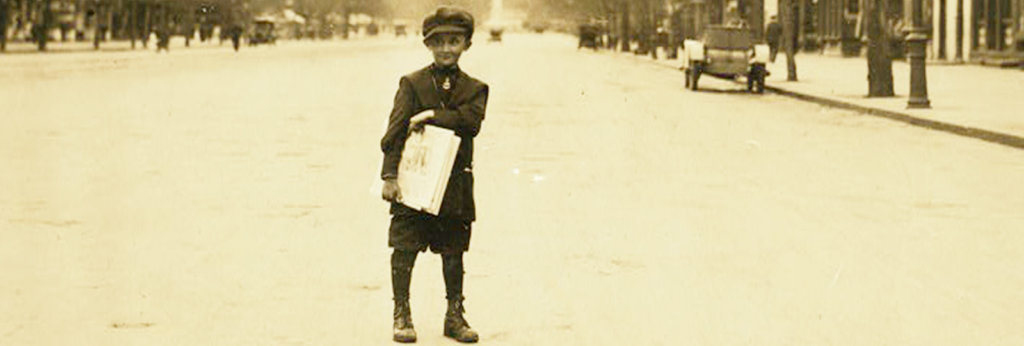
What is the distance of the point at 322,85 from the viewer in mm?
37375

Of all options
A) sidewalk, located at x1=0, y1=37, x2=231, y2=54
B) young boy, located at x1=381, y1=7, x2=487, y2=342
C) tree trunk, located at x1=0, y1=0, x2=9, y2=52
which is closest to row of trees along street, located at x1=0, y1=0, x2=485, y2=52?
tree trunk, located at x1=0, y1=0, x2=9, y2=52

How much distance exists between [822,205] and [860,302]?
4543 millimetres

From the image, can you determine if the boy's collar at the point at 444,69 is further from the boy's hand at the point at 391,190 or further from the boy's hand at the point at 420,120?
the boy's hand at the point at 391,190

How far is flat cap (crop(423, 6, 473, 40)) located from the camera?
21.0 feet

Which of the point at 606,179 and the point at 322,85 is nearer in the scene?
the point at 606,179

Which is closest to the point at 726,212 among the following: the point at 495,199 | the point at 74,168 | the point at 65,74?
the point at 495,199

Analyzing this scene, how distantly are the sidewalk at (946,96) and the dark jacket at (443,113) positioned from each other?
12.6 meters

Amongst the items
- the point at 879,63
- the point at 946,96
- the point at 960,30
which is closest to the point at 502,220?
the point at 879,63

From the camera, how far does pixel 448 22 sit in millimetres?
6402

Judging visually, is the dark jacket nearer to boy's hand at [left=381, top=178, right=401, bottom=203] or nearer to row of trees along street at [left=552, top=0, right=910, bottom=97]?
boy's hand at [left=381, top=178, right=401, bottom=203]

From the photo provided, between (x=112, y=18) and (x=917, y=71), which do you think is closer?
(x=917, y=71)

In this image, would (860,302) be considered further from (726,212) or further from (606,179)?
(606,179)

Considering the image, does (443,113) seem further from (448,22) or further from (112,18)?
(112,18)

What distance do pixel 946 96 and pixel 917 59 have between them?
371 centimetres
